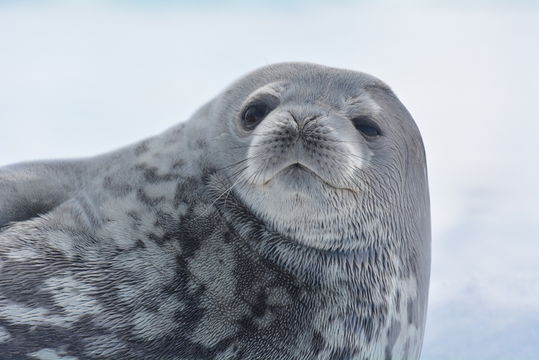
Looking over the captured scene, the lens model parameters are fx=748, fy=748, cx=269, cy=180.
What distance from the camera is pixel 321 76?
10.5ft

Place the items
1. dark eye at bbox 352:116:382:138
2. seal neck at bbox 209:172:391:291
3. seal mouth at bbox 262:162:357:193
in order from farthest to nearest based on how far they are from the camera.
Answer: dark eye at bbox 352:116:382:138
seal neck at bbox 209:172:391:291
seal mouth at bbox 262:162:357:193

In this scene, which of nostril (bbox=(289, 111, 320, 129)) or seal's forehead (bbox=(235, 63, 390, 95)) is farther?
seal's forehead (bbox=(235, 63, 390, 95))

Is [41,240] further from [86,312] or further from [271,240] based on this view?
[271,240]

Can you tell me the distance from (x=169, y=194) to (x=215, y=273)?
1.36 ft

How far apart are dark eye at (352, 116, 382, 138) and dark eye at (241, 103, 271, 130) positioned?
365 mm

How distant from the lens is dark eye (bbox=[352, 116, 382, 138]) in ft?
10.0

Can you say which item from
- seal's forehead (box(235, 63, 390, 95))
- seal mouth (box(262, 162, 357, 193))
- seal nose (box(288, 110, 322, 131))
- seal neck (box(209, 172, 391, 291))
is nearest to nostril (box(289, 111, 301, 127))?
seal nose (box(288, 110, 322, 131))

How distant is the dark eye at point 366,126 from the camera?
3.05 metres

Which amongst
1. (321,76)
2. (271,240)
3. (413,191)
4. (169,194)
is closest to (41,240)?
(169,194)

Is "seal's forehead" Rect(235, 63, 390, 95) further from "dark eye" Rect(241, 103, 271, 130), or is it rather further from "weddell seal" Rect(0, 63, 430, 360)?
"dark eye" Rect(241, 103, 271, 130)

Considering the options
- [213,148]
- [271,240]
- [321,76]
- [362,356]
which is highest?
[321,76]

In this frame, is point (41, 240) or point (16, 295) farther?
point (41, 240)

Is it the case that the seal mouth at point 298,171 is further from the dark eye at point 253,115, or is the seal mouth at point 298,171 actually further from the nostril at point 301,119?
the dark eye at point 253,115

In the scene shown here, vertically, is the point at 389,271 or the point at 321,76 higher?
the point at 321,76
